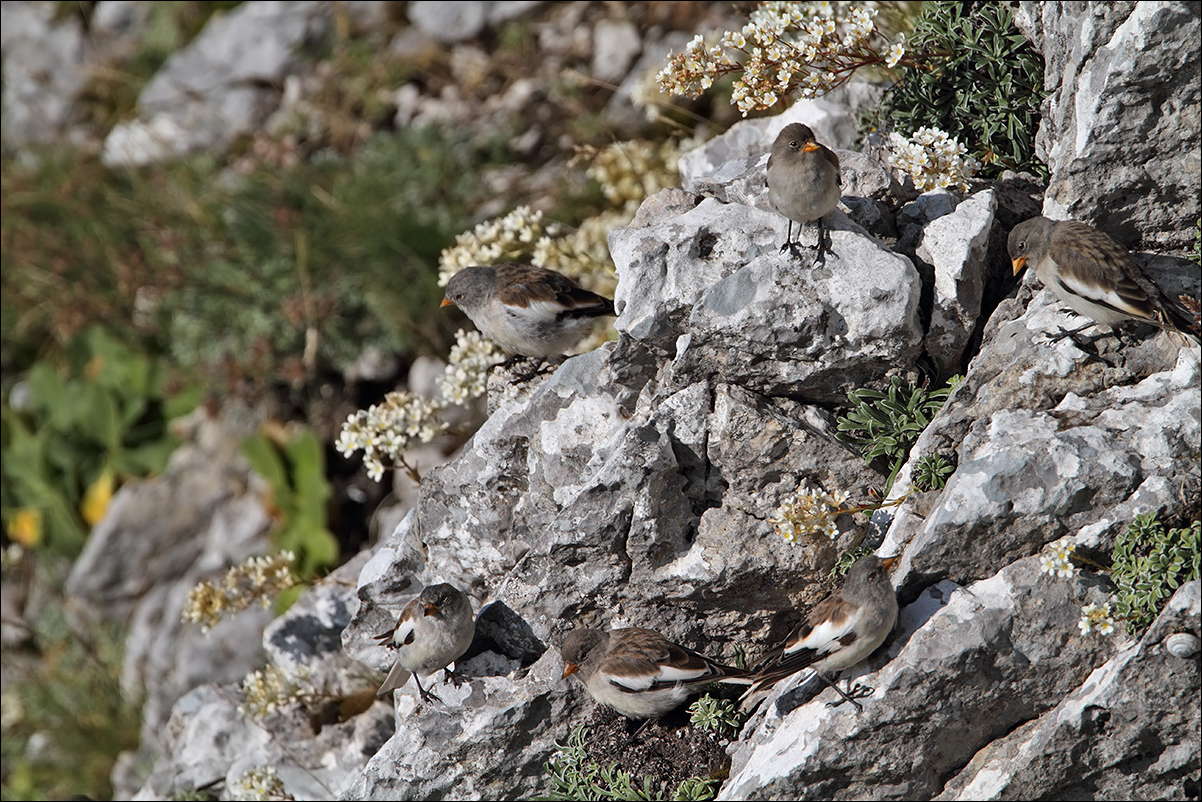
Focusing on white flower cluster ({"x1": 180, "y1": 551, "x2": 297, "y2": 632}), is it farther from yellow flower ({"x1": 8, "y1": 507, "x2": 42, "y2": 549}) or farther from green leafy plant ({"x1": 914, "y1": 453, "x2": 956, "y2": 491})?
yellow flower ({"x1": 8, "y1": 507, "x2": 42, "y2": 549})

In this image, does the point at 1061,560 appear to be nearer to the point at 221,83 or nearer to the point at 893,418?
the point at 893,418

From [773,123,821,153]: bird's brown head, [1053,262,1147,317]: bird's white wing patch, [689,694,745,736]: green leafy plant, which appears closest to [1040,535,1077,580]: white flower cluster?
[1053,262,1147,317]: bird's white wing patch

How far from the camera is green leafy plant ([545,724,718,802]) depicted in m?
5.09

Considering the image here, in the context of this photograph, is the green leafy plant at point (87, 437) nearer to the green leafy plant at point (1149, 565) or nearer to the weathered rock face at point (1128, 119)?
the weathered rock face at point (1128, 119)

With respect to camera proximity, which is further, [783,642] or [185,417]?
[185,417]

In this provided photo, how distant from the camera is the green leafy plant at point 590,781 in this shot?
A: 5.09 meters

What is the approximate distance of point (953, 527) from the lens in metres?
4.64

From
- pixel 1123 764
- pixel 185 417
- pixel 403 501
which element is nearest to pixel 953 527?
pixel 1123 764

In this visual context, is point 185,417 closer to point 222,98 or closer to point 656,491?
point 222,98

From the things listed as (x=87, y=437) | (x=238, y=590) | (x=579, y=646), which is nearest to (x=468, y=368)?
(x=579, y=646)

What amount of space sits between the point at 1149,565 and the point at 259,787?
559cm

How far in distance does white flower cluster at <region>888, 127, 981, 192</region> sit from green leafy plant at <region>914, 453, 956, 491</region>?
1.64 meters

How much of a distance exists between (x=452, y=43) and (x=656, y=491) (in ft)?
26.0

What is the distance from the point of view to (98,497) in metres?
10.9
